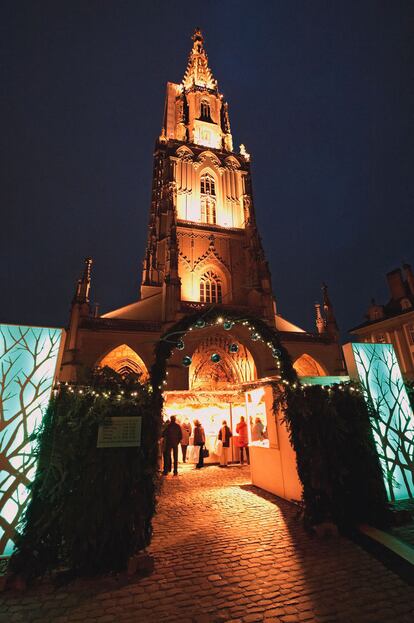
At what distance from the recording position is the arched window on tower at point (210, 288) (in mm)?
21359

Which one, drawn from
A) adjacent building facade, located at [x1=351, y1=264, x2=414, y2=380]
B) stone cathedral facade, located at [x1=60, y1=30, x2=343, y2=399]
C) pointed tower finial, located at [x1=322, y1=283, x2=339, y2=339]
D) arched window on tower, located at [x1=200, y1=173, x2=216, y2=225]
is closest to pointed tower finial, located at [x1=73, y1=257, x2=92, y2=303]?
stone cathedral facade, located at [x1=60, y1=30, x2=343, y2=399]

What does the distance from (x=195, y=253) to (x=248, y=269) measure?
13.8 ft

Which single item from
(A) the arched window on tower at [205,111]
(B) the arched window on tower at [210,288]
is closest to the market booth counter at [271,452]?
(B) the arched window on tower at [210,288]

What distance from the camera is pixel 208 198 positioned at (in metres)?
24.9

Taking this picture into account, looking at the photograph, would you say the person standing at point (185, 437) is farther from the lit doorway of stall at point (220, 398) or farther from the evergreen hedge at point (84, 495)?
the evergreen hedge at point (84, 495)

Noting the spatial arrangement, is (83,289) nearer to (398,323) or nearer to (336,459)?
(336,459)

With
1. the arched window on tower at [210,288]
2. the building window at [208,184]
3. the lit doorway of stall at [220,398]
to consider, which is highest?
the building window at [208,184]

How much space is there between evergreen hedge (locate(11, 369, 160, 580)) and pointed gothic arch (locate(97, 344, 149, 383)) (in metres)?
12.5

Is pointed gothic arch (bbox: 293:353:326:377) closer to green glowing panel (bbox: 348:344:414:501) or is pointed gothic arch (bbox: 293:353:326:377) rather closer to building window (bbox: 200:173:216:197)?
green glowing panel (bbox: 348:344:414:501)

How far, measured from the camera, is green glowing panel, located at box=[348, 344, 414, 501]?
5617 mm

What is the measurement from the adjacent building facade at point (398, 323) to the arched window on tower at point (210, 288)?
13013mm

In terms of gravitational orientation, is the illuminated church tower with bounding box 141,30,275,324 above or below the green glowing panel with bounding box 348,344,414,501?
above

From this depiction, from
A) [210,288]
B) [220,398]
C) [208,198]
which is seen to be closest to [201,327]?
[220,398]

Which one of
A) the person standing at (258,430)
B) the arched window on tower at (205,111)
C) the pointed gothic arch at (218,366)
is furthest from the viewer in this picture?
the arched window on tower at (205,111)
